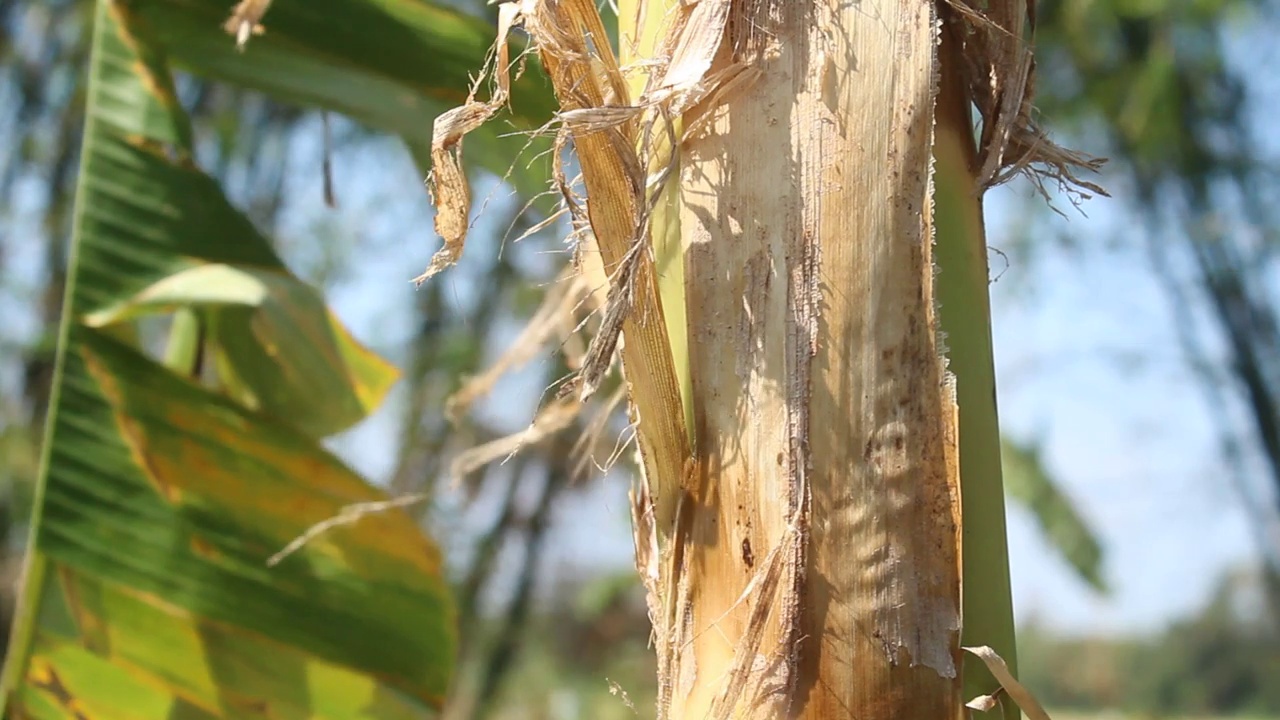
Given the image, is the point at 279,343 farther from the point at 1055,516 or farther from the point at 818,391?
the point at 1055,516

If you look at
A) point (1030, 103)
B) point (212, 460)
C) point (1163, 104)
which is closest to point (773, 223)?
point (1030, 103)

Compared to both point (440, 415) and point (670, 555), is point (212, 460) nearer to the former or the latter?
point (670, 555)

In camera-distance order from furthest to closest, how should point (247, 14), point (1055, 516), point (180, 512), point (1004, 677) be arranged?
point (1055, 516) → point (180, 512) → point (247, 14) → point (1004, 677)

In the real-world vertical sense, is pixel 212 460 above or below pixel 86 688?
above

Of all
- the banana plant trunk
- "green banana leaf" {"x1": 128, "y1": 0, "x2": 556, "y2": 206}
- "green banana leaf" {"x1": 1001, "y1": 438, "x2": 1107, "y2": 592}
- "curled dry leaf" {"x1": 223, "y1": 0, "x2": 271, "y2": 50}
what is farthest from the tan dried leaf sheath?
"green banana leaf" {"x1": 1001, "y1": 438, "x2": 1107, "y2": 592}

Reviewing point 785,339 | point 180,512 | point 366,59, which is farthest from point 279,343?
point 785,339

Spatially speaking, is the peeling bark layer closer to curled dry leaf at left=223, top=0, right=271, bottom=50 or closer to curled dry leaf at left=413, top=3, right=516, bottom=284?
curled dry leaf at left=413, top=3, right=516, bottom=284

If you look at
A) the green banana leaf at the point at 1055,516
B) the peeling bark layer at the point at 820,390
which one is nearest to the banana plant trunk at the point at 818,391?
the peeling bark layer at the point at 820,390
